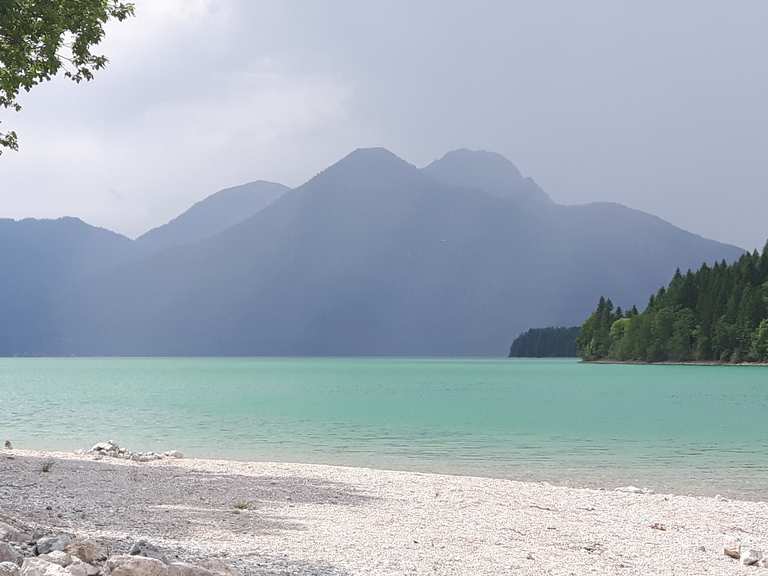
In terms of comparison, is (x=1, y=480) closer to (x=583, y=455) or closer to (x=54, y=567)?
(x=54, y=567)

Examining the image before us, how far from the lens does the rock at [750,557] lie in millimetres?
13852

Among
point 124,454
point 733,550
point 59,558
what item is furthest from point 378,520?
point 124,454

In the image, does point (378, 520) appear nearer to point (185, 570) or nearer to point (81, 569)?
point (185, 570)

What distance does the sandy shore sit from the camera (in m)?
12.7

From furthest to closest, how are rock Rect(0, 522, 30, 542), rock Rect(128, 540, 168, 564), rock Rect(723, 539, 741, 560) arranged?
rock Rect(723, 539, 741, 560) → rock Rect(0, 522, 30, 542) → rock Rect(128, 540, 168, 564)

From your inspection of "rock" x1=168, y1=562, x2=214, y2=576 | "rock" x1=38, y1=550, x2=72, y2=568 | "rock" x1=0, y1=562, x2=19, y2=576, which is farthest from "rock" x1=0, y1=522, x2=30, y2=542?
"rock" x1=168, y1=562, x2=214, y2=576

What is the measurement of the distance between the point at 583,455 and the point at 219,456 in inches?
621

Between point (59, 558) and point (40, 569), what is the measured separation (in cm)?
70

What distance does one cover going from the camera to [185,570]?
9.04 m

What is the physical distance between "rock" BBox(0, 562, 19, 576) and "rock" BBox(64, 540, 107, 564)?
102cm

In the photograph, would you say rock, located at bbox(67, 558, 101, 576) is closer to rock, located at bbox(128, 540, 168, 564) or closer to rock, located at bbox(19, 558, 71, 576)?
rock, located at bbox(19, 558, 71, 576)

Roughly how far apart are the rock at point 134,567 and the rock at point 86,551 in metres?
0.52

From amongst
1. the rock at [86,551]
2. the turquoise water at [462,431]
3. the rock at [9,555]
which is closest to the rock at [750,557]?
the rock at [86,551]

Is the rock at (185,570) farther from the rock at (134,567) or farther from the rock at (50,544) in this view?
the rock at (50,544)
